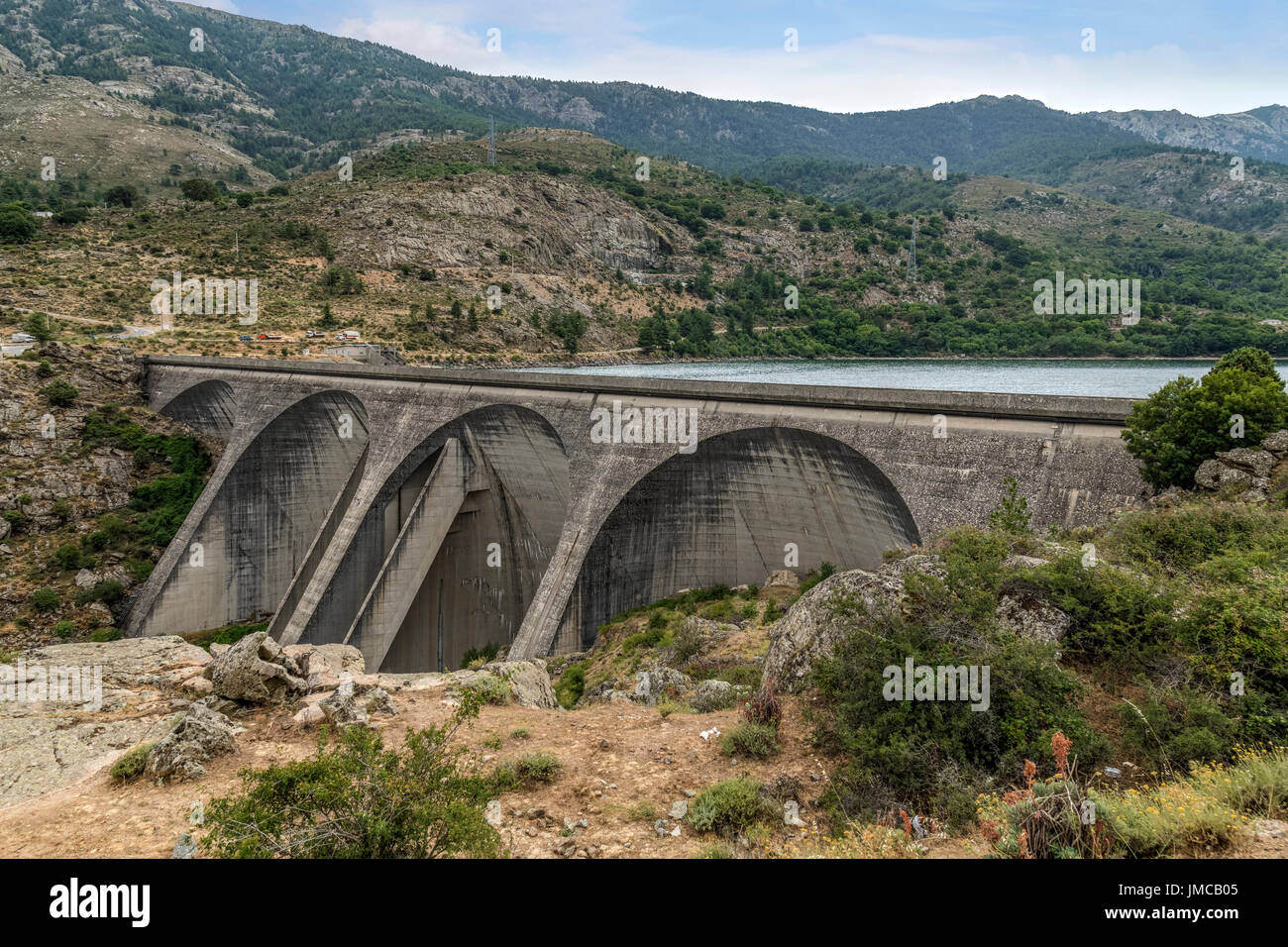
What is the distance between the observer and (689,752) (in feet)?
29.2

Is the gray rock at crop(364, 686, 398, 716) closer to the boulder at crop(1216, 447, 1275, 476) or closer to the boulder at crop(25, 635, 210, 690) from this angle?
the boulder at crop(25, 635, 210, 690)

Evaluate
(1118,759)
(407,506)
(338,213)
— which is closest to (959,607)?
(1118,759)

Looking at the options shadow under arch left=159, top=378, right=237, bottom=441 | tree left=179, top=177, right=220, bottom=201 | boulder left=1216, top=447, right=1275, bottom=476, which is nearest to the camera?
boulder left=1216, top=447, right=1275, bottom=476

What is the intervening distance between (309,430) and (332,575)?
1107 cm

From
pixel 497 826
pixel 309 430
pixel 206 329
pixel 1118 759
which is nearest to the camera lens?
pixel 1118 759

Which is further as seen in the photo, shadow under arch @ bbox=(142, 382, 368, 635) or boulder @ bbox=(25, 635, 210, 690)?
shadow under arch @ bbox=(142, 382, 368, 635)

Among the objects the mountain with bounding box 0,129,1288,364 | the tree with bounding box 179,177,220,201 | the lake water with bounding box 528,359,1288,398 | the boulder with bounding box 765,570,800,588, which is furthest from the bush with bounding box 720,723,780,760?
the tree with bounding box 179,177,220,201

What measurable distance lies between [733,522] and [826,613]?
10514 mm

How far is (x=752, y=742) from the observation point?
8375 millimetres

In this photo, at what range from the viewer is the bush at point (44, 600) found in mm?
30312

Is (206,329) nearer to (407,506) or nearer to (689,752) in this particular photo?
(407,506)

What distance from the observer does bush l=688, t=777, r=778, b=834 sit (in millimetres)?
7055

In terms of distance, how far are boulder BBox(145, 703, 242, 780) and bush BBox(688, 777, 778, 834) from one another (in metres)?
6.46

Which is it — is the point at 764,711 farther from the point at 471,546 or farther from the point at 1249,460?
the point at 471,546
